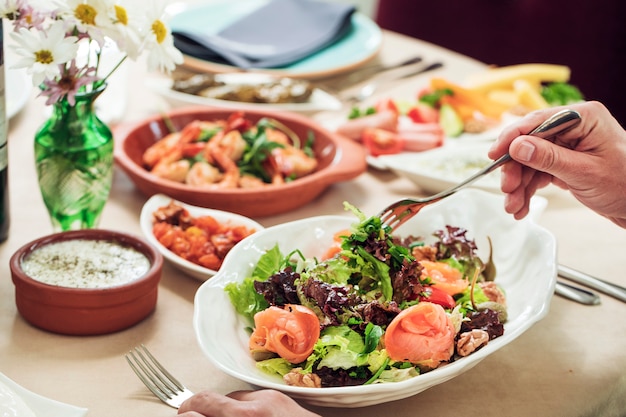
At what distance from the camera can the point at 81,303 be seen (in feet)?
4.26

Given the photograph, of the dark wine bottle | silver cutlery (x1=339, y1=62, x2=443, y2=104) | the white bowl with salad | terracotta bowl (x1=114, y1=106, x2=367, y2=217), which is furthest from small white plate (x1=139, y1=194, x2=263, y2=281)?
silver cutlery (x1=339, y1=62, x2=443, y2=104)

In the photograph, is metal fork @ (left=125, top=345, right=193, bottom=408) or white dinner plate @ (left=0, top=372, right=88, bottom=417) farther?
metal fork @ (left=125, top=345, right=193, bottom=408)

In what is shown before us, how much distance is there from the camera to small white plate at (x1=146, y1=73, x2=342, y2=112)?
7.47ft

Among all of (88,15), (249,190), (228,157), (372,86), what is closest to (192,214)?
(249,190)

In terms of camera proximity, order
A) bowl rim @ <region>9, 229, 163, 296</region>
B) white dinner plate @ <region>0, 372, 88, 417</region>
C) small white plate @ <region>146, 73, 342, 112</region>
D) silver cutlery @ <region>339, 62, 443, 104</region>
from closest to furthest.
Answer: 1. white dinner plate @ <region>0, 372, 88, 417</region>
2. bowl rim @ <region>9, 229, 163, 296</region>
3. small white plate @ <region>146, 73, 342, 112</region>
4. silver cutlery @ <region>339, 62, 443, 104</region>

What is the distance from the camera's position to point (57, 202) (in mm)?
1544

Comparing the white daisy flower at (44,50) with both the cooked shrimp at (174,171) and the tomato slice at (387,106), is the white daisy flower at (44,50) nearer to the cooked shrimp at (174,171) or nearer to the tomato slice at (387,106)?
the cooked shrimp at (174,171)

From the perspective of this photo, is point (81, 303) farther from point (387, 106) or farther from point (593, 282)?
point (387, 106)

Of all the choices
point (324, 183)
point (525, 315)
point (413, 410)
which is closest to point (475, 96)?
point (324, 183)

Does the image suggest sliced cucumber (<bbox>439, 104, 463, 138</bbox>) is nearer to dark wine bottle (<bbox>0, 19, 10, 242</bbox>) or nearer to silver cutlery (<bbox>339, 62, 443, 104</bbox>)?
silver cutlery (<bbox>339, 62, 443, 104</bbox>)

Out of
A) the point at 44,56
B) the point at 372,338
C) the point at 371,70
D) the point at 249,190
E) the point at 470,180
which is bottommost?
the point at 371,70

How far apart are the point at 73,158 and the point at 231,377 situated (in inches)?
20.9

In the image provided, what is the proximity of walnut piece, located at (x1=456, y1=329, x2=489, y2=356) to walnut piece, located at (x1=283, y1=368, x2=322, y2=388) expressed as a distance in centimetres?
22

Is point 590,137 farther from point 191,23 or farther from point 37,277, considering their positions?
point 191,23
